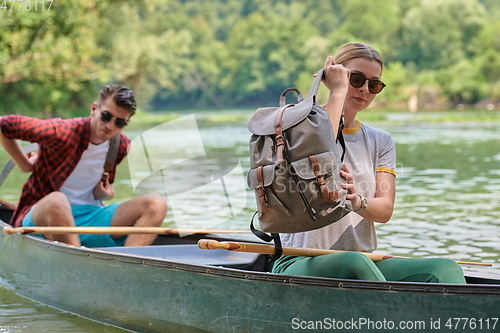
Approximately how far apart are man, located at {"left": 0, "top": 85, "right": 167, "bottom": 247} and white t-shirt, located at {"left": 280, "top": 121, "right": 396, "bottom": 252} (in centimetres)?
208

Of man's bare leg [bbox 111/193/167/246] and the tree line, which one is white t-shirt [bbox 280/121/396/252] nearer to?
man's bare leg [bbox 111/193/167/246]

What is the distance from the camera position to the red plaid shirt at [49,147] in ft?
16.3

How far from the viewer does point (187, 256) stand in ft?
17.2

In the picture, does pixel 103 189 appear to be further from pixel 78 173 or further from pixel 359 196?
pixel 359 196

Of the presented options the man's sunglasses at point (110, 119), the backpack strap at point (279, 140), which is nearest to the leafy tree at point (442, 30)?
the man's sunglasses at point (110, 119)

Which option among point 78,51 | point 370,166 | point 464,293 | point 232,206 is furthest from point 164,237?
point 78,51

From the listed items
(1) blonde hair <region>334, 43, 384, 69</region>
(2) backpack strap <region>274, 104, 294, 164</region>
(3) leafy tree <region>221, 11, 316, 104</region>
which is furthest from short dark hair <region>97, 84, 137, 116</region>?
(3) leafy tree <region>221, 11, 316, 104</region>

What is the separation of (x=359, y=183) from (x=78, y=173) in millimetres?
2613

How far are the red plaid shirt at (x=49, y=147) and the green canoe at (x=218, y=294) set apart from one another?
0.35 m

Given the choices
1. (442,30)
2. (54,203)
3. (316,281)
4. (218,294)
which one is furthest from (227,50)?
(316,281)

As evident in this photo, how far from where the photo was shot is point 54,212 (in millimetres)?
4945

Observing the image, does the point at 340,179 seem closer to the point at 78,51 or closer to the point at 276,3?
the point at 78,51

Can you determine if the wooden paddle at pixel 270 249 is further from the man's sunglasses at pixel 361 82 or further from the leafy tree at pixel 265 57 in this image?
the leafy tree at pixel 265 57

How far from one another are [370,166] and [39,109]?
1040 inches
